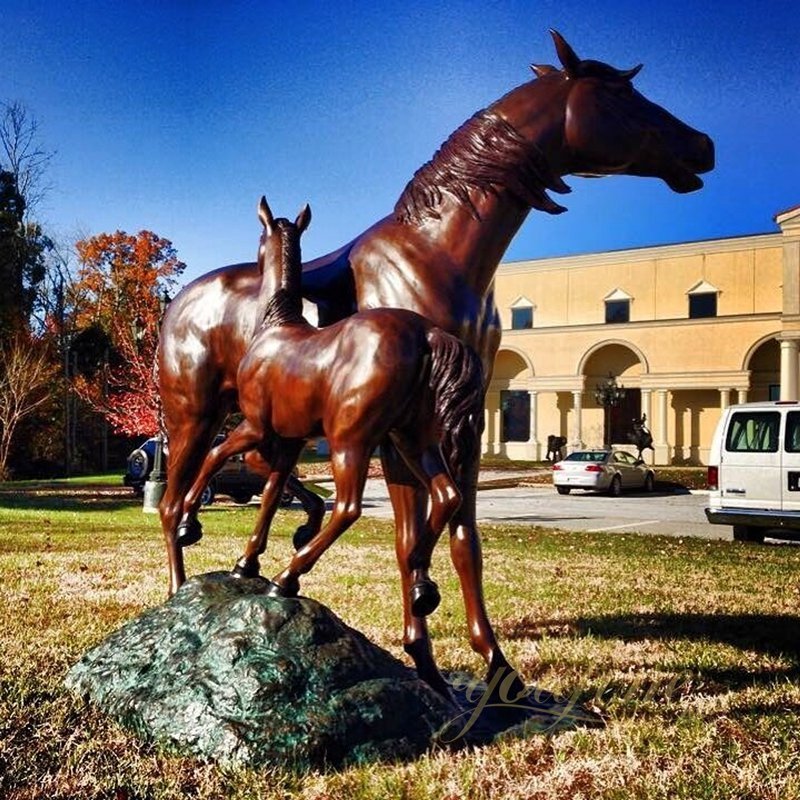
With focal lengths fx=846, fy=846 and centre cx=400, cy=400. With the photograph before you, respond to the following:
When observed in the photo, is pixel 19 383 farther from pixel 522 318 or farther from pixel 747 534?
pixel 522 318

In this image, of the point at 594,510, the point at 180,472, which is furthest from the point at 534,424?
the point at 180,472

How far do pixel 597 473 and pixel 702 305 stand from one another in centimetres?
1858

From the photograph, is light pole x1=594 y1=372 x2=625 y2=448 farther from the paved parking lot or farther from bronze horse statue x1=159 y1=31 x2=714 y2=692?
bronze horse statue x1=159 y1=31 x2=714 y2=692

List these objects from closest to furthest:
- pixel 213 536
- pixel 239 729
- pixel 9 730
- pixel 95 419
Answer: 1. pixel 239 729
2. pixel 9 730
3. pixel 213 536
4. pixel 95 419

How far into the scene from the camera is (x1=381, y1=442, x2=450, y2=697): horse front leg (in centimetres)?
360

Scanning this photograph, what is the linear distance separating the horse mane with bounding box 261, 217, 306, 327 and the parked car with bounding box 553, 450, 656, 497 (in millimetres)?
19523

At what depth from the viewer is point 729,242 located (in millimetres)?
37312

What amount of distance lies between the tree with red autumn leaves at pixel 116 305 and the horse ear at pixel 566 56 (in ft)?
75.5

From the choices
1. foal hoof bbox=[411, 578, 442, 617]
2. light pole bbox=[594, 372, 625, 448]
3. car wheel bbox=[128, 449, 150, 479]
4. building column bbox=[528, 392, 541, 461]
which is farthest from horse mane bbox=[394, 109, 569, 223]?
building column bbox=[528, 392, 541, 461]

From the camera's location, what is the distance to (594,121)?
3.67 meters

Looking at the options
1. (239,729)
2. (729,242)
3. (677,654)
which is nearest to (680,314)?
(729,242)

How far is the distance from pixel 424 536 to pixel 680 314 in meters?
37.8

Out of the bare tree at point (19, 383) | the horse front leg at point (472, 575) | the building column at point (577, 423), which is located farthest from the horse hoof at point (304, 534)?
the building column at point (577, 423)

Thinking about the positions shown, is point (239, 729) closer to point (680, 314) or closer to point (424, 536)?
point (424, 536)
